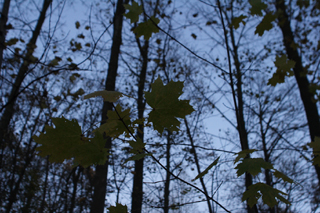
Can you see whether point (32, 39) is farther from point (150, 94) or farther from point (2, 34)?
point (150, 94)

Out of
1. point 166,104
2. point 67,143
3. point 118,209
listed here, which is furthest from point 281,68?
point 67,143

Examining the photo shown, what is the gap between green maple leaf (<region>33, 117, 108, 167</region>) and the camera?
107 centimetres

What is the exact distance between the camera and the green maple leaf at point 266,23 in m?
2.43

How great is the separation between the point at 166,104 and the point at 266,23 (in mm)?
2053

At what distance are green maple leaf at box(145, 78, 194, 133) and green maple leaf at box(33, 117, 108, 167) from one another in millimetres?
302

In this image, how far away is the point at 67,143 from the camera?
110cm

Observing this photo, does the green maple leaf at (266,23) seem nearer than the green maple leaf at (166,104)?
No

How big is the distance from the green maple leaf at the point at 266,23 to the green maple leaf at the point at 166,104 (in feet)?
6.33

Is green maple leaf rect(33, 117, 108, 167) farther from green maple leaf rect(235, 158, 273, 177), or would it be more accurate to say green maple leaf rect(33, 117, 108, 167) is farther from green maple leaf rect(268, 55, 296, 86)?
green maple leaf rect(268, 55, 296, 86)

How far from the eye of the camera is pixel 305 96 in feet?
20.0

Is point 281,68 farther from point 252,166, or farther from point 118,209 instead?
point 118,209

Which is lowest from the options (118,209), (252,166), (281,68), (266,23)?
(118,209)

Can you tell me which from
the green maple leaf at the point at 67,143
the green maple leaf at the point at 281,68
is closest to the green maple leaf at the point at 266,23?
the green maple leaf at the point at 281,68

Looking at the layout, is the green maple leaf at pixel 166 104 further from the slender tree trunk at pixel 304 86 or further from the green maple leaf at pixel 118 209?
the slender tree trunk at pixel 304 86
